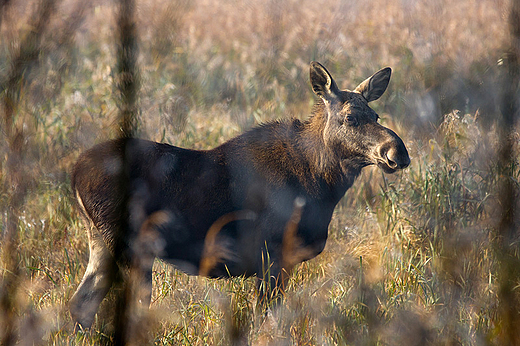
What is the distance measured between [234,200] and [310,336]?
1.19 metres

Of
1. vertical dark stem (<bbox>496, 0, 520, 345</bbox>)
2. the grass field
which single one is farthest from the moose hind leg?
vertical dark stem (<bbox>496, 0, 520, 345</bbox>)

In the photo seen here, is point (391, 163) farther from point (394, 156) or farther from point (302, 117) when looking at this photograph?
point (302, 117)

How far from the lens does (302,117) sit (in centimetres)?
846

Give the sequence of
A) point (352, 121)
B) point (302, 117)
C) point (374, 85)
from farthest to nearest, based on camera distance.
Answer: point (302, 117), point (374, 85), point (352, 121)

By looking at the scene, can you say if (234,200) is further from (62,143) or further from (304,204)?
(62,143)

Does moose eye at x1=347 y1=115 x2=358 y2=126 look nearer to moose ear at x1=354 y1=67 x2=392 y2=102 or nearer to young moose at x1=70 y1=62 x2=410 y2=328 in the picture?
young moose at x1=70 y1=62 x2=410 y2=328

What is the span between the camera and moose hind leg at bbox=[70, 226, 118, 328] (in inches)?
168

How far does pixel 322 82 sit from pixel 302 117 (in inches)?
139

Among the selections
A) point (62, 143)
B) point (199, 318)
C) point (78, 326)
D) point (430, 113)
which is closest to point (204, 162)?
point (199, 318)

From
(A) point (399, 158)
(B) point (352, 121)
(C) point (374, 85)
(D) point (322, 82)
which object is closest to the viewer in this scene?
(A) point (399, 158)

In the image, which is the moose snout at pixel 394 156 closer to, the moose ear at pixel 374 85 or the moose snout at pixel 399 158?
the moose snout at pixel 399 158

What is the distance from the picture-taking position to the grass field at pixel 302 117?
184 cm

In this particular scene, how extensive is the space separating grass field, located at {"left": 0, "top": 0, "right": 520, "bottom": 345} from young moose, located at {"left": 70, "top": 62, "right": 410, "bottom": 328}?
302mm

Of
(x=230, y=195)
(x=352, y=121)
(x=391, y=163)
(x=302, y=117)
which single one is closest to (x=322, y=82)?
(x=352, y=121)
